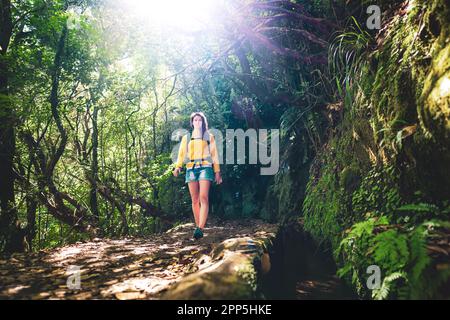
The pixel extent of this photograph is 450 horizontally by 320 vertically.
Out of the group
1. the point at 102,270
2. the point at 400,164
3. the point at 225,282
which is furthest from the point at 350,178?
the point at 102,270

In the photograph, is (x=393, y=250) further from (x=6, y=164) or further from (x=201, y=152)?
(x=6, y=164)

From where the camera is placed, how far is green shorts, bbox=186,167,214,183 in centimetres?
532

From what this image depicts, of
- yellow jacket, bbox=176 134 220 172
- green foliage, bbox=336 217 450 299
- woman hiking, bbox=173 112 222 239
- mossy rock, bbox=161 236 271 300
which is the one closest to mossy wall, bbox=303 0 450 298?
green foliage, bbox=336 217 450 299

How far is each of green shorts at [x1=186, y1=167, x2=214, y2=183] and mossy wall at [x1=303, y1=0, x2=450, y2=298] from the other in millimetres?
1917

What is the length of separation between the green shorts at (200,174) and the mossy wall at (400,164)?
6.29ft

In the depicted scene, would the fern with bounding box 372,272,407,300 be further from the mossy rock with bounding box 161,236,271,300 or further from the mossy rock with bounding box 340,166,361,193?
the mossy rock with bounding box 340,166,361,193

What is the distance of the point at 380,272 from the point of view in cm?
258

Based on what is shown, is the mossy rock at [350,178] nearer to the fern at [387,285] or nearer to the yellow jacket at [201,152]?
the fern at [387,285]

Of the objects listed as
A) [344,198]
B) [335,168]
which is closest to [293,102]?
[335,168]

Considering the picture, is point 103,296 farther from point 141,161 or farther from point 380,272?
point 141,161

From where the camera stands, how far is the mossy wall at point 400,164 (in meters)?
2.22

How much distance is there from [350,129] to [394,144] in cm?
134

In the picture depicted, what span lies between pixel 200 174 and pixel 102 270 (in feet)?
7.43
